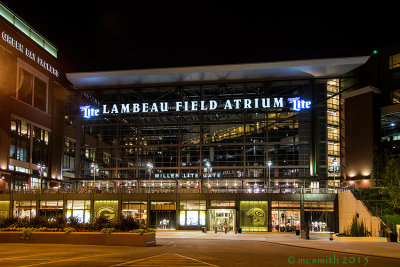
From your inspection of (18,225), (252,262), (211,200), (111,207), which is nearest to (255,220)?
(211,200)

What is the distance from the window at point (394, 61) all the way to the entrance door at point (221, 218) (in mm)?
36141

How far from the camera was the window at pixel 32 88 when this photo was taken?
76375mm

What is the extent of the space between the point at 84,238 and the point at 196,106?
51092 mm

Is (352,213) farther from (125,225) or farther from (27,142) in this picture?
(27,142)

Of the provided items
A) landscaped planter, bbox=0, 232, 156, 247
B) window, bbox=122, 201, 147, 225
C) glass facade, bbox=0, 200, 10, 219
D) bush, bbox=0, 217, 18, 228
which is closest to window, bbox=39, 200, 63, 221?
glass facade, bbox=0, 200, 10, 219

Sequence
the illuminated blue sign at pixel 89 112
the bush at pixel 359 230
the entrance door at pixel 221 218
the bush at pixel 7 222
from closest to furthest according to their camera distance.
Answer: the bush at pixel 7 222 < the bush at pixel 359 230 < the entrance door at pixel 221 218 < the illuminated blue sign at pixel 89 112

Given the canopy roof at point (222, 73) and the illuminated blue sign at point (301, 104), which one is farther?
the illuminated blue sign at point (301, 104)

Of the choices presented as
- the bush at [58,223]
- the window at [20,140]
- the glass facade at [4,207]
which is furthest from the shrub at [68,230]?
the window at [20,140]

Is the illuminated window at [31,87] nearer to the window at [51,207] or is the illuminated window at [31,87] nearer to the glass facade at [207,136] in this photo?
the glass facade at [207,136]

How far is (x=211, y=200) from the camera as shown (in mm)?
65062

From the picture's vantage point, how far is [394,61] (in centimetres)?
7394

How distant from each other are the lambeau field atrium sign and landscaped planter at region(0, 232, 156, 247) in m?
49.4

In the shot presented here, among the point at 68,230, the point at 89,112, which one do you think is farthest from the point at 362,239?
the point at 89,112

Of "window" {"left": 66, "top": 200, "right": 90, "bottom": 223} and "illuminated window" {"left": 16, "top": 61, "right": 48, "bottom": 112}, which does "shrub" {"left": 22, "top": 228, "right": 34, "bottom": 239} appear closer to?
"window" {"left": 66, "top": 200, "right": 90, "bottom": 223}
